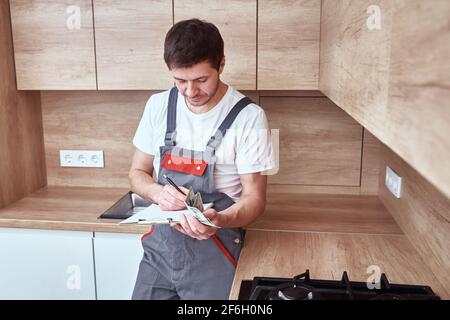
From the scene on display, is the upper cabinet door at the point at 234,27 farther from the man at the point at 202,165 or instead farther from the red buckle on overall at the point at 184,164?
the red buckle on overall at the point at 184,164

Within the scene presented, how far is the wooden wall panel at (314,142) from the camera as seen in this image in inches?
89.7

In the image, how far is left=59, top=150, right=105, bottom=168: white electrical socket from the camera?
2.45 meters

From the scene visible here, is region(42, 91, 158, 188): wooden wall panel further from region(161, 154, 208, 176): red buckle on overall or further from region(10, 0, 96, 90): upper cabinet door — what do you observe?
region(161, 154, 208, 176): red buckle on overall

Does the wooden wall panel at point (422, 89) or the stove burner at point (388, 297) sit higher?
the wooden wall panel at point (422, 89)

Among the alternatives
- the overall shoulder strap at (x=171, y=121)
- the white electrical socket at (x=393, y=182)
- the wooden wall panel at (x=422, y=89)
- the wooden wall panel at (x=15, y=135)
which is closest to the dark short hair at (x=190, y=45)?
the overall shoulder strap at (x=171, y=121)

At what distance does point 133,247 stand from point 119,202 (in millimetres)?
330

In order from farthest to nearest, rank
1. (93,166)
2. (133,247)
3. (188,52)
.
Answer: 1. (93,166)
2. (133,247)
3. (188,52)

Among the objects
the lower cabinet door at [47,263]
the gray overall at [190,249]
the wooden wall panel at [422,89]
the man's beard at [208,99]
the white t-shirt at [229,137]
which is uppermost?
the wooden wall panel at [422,89]

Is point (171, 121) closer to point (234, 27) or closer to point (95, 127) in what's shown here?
point (234, 27)

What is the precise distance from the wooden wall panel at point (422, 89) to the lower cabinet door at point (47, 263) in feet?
5.11

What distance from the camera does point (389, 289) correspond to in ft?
4.12

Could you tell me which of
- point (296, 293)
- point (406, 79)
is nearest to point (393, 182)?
point (296, 293)
